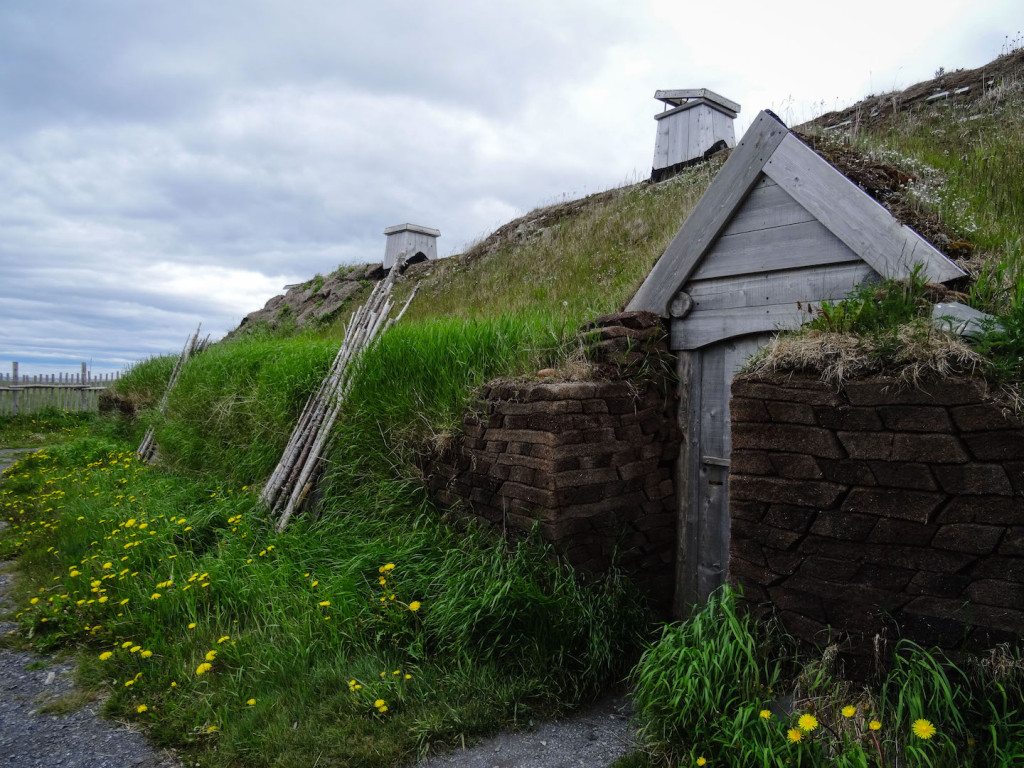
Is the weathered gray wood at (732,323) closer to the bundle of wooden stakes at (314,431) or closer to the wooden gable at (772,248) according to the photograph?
the wooden gable at (772,248)

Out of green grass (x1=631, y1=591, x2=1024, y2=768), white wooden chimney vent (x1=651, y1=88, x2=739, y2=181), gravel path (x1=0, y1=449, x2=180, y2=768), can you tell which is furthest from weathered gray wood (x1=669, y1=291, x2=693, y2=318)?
white wooden chimney vent (x1=651, y1=88, x2=739, y2=181)

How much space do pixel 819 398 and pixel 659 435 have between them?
1739 millimetres

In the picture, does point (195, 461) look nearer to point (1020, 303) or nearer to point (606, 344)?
point (606, 344)

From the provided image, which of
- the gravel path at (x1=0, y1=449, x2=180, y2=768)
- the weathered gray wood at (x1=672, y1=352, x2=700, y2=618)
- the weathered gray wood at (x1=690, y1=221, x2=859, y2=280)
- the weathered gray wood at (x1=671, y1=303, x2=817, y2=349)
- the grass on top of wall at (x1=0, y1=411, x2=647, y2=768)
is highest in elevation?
the weathered gray wood at (x1=690, y1=221, x2=859, y2=280)

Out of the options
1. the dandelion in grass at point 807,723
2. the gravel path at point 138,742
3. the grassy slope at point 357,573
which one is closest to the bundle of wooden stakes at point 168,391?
the grassy slope at point 357,573

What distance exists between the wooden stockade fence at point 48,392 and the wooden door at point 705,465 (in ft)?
57.4

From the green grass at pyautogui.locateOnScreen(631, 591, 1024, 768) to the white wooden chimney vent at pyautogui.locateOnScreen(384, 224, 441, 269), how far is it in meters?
14.0

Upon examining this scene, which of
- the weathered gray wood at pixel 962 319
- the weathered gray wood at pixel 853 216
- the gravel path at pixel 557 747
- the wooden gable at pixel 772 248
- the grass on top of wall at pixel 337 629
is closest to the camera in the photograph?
the weathered gray wood at pixel 962 319

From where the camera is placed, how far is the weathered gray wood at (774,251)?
3.94m

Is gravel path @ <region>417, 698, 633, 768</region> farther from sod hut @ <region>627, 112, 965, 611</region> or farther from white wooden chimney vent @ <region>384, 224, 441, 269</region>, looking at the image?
white wooden chimney vent @ <region>384, 224, 441, 269</region>

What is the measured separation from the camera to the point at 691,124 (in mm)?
11406

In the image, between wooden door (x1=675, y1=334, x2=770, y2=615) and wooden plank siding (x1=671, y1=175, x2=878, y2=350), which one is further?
wooden door (x1=675, y1=334, x2=770, y2=615)

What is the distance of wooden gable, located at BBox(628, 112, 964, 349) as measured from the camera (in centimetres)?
367

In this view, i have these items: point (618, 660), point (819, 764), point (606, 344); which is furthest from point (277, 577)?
point (819, 764)
